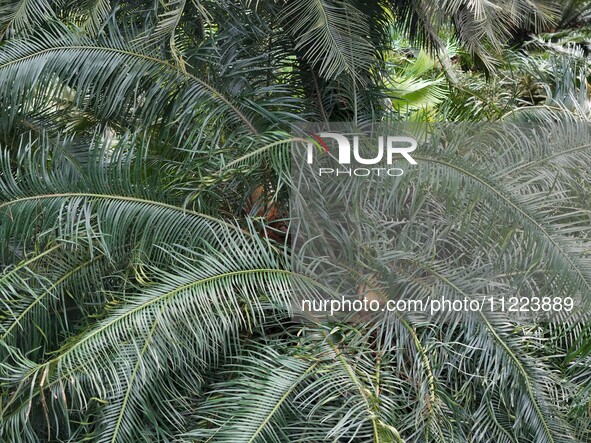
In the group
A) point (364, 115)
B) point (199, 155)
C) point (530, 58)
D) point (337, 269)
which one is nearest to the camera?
point (337, 269)

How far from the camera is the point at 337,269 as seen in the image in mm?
3021

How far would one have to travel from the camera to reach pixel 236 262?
282 centimetres

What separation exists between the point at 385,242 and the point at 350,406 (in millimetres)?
699

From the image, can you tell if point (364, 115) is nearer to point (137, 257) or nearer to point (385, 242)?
point (385, 242)

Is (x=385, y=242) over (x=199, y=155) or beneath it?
beneath

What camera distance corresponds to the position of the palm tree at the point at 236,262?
8.54ft

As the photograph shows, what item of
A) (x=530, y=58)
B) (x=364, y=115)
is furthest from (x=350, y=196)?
(x=530, y=58)

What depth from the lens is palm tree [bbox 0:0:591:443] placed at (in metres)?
2.60

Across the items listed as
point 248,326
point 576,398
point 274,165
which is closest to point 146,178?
point 274,165

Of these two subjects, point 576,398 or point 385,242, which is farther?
point 385,242

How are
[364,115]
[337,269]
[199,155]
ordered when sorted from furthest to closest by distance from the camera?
[364,115], [199,155], [337,269]

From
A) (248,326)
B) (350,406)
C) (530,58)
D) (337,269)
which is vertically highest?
(530,58)

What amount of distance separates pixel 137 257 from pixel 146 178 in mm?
363

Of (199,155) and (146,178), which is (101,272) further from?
(199,155)
